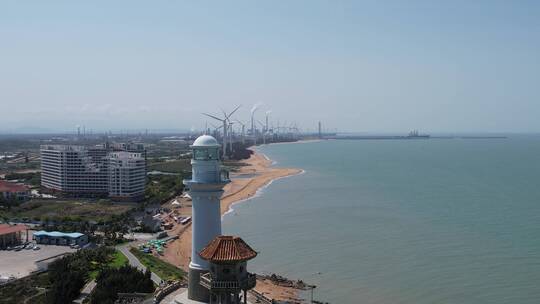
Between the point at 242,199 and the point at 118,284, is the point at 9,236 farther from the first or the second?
the point at 242,199

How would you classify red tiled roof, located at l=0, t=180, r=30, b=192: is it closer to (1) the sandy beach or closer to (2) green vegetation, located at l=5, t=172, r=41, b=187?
(2) green vegetation, located at l=5, t=172, r=41, b=187

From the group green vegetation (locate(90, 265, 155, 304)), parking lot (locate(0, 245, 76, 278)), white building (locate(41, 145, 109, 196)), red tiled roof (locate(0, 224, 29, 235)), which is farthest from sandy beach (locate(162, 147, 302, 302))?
white building (locate(41, 145, 109, 196))

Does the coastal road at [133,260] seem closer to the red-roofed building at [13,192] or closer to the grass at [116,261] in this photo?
the grass at [116,261]

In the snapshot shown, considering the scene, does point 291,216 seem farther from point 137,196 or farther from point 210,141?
point 210,141

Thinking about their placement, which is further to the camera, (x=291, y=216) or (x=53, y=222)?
(x=291, y=216)

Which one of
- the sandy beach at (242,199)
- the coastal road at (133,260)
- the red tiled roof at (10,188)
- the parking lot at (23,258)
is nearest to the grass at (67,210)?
the red tiled roof at (10,188)

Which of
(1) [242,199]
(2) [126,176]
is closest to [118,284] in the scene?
(2) [126,176]

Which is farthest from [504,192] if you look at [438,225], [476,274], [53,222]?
[53,222]
